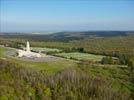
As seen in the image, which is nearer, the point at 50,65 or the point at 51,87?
the point at 51,87

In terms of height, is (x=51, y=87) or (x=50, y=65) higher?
(x=50, y=65)

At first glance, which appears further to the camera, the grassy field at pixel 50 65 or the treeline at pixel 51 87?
the grassy field at pixel 50 65

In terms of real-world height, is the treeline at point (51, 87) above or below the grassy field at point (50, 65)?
below

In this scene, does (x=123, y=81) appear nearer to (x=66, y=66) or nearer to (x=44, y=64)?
(x=66, y=66)

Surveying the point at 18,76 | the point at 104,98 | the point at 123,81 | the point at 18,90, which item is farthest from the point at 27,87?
the point at 123,81

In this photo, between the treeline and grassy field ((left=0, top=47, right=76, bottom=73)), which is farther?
grassy field ((left=0, top=47, right=76, bottom=73))

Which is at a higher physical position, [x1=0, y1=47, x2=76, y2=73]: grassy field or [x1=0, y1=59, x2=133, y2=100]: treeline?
[x1=0, y1=47, x2=76, y2=73]: grassy field

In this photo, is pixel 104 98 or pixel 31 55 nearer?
pixel 104 98

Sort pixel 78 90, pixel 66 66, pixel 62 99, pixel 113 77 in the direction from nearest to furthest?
pixel 62 99 < pixel 78 90 < pixel 113 77 < pixel 66 66
